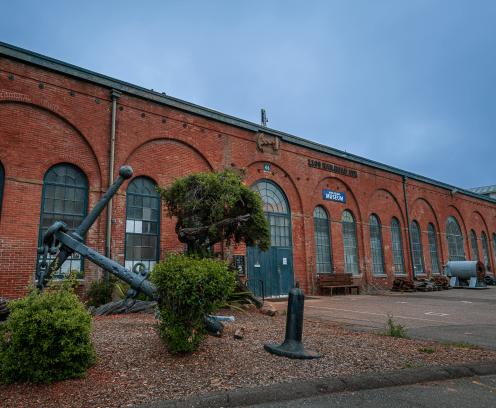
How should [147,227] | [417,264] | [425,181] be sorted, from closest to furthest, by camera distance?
1. [147,227]
2. [417,264]
3. [425,181]

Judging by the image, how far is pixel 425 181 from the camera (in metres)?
25.0

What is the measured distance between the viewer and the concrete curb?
301cm

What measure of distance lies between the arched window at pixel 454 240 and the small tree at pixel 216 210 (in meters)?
23.2

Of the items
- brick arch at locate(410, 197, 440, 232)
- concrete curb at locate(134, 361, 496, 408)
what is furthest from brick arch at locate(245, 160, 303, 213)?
concrete curb at locate(134, 361, 496, 408)

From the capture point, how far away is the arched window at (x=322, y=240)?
17.1 meters

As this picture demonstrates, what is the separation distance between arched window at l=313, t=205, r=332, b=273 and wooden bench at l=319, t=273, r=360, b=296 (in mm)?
611

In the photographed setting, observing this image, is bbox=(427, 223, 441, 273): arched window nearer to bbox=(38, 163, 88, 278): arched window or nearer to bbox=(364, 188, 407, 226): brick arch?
bbox=(364, 188, 407, 226): brick arch

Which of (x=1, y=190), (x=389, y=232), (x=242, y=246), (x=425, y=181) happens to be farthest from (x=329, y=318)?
(x=425, y=181)

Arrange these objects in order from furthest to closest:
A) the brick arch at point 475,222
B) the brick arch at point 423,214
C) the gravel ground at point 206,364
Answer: the brick arch at point 475,222
the brick arch at point 423,214
the gravel ground at point 206,364

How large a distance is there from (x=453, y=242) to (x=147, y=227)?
81.3 ft

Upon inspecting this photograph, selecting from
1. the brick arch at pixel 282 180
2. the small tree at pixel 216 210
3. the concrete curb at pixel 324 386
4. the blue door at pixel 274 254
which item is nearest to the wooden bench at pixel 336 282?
Result: the blue door at pixel 274 254

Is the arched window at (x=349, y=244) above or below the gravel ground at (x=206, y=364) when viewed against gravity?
above

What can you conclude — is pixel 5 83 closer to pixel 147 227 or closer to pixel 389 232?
pixel 147 227

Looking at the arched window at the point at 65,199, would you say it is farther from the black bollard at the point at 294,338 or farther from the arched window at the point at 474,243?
the arched window at the point at 474,243
